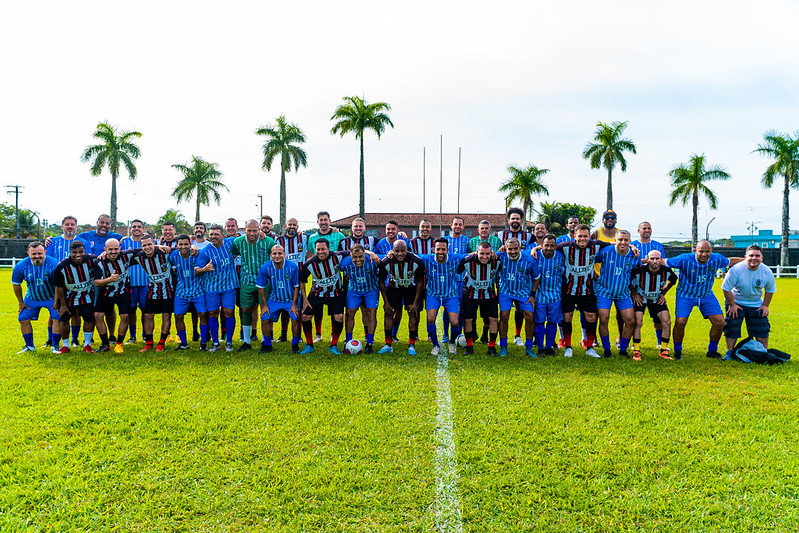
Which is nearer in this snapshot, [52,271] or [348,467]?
[348,467]

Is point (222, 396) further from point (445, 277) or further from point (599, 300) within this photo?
point (599, 300)

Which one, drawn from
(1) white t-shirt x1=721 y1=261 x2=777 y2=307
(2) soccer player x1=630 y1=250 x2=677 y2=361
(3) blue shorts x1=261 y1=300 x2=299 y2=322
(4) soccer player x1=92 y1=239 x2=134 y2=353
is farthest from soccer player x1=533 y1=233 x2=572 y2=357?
(4) soccer player x1=92 y1=239 x2=134 y2=353

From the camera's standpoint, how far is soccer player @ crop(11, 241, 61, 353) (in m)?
7.33

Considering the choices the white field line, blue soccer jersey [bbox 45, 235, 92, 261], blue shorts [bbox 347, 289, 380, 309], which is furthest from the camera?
blue soccer jersey [bbox 45, 235, 92, 261]

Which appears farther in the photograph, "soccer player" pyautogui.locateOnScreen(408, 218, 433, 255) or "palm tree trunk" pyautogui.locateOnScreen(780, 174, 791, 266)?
"palm tree trunk" pyautogui.locateOnScreen(780, 174, 791, 266)

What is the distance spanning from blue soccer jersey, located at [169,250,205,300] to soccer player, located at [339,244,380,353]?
2239mm

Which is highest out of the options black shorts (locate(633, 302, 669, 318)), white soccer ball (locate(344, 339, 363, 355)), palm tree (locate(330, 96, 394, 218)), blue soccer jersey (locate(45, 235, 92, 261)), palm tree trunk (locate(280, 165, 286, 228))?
palm tree (locate(330, 96, 394, 218))

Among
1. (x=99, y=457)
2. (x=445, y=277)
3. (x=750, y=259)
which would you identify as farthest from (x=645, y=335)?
(x=99, y=457)

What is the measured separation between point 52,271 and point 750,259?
1046cm

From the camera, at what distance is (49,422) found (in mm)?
4316

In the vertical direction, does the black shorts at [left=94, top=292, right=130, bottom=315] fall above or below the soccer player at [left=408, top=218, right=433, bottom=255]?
below

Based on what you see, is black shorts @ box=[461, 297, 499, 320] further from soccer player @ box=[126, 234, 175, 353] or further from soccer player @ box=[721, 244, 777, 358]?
soccer player @ box=[126, 234, 175, 353]

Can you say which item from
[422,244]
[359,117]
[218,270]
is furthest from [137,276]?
Result: [359,117]

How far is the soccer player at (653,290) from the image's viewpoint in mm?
6973
